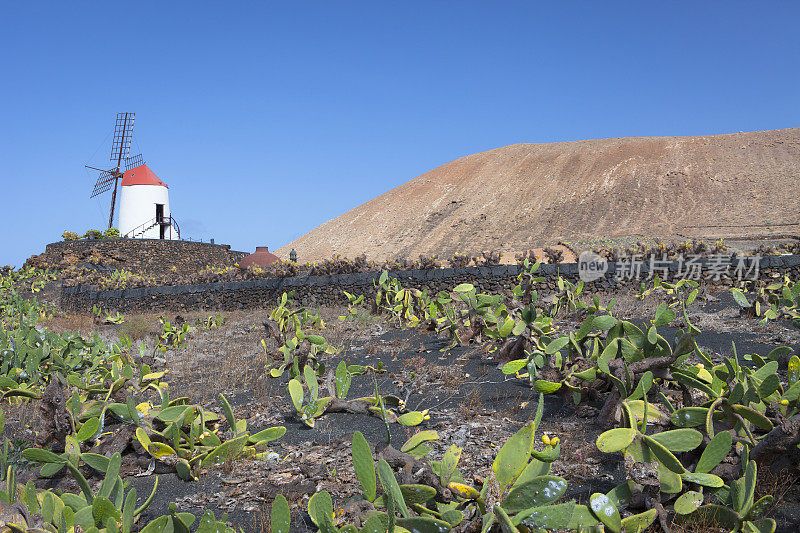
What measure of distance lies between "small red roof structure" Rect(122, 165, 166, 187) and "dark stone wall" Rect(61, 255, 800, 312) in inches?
508

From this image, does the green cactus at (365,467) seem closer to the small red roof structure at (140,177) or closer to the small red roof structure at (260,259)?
the small red roof structure at (260,259)

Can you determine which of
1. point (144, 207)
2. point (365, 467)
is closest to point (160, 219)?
point (144, 207)

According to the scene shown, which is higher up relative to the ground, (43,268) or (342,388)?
(43,268)

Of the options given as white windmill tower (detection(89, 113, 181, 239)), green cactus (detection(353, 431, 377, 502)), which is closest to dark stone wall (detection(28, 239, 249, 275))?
white windmill tower (detection(89, 113, 181, 239))

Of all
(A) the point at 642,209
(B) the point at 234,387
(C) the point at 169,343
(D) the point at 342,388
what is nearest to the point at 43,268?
(C) the point at 169,343

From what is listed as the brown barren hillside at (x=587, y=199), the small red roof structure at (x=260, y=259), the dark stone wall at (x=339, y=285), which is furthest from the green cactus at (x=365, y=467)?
the brown barren hillside at (x=587, y=199)

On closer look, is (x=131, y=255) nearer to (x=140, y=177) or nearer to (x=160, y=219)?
(x=160, y=219)

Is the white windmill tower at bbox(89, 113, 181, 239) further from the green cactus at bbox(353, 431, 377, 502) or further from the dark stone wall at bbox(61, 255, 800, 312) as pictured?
the green cactus at bbox(353, 431, 377, 502)

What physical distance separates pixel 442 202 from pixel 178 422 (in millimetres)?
35047

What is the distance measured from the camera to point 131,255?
2550cm

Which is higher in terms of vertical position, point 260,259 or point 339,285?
point 260,259

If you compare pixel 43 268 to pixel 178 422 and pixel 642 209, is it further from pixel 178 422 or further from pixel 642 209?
pixel 642 209

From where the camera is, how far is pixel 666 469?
86.6 inches

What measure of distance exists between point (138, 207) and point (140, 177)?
1.82 m
